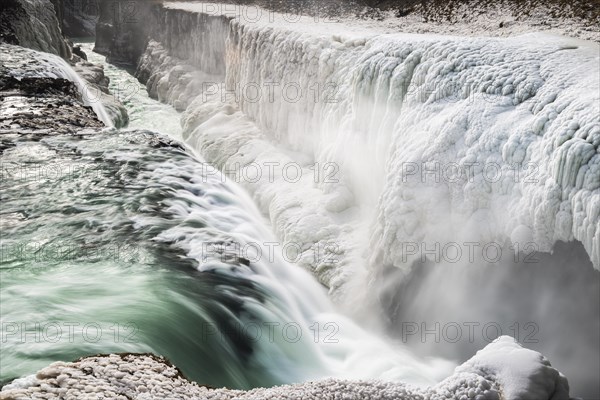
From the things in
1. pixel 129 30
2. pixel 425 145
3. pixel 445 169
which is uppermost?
pixel 425 145

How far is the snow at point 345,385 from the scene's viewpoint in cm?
177

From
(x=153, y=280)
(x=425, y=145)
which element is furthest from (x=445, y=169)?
(x=153, y=280)

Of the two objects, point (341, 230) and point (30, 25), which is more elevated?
point (30, 25)

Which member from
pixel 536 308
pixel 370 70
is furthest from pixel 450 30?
pixel 536 308

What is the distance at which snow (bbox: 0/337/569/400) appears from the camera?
177cm

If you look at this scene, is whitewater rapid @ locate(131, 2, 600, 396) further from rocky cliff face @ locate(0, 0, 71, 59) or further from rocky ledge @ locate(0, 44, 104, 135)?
rocky cliff face @ locate(0, 0, 71, 59)

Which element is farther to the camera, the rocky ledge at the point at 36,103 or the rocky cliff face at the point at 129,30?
the rocky cliff face at the point at 129,30

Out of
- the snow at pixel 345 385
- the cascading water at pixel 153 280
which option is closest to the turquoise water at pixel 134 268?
the cascading water at pixel 153 280

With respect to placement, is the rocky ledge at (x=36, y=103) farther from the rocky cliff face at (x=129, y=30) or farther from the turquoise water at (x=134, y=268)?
the rocky cliff face at (x=129, y=30)

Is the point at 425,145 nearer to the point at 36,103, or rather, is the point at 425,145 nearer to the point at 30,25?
the point at 36,103

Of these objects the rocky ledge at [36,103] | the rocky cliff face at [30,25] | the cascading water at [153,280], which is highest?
the rocky cliff face at [30,25]

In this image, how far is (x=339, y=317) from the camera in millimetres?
5867

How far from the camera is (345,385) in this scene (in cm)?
183

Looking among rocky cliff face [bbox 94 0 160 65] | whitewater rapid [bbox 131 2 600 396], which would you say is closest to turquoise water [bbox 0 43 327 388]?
whitewater rapid [bbox 131 2 600 396]
